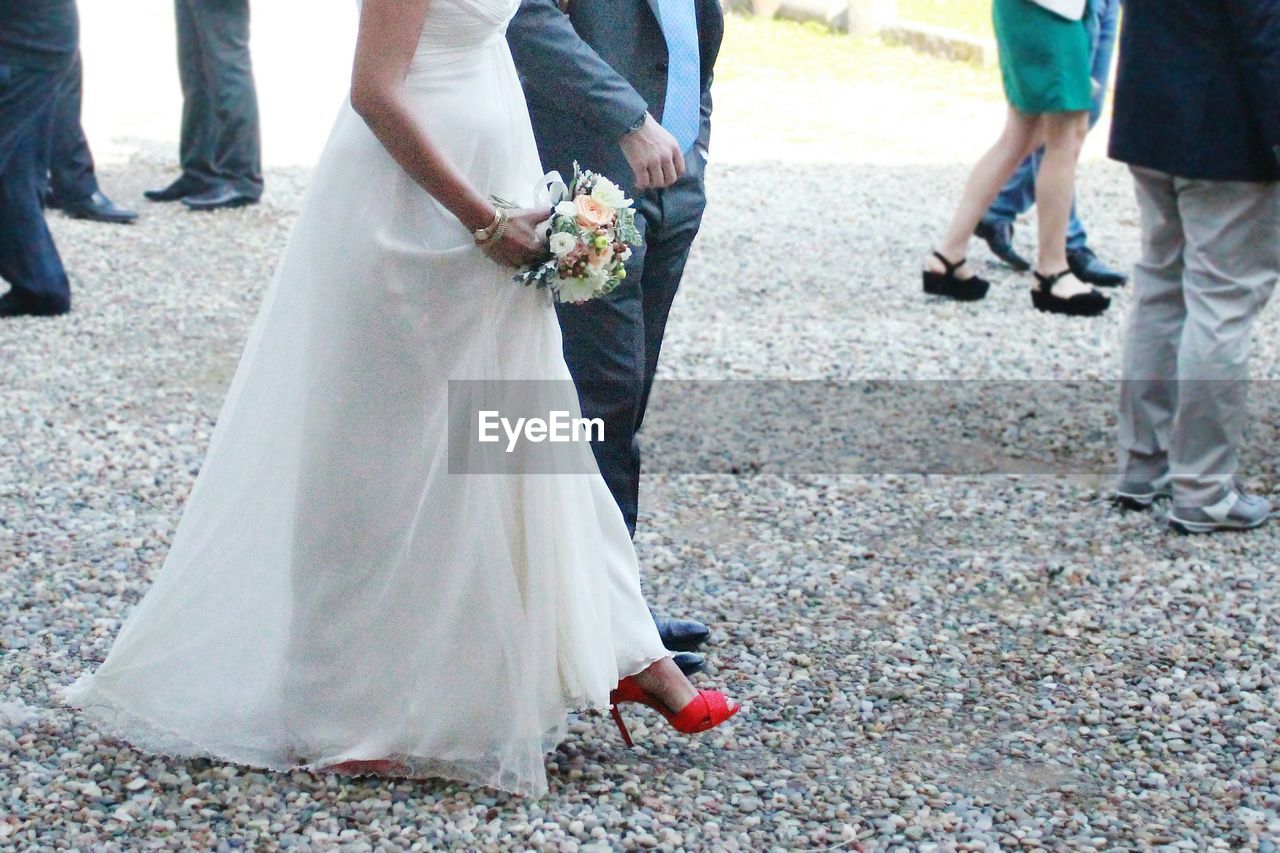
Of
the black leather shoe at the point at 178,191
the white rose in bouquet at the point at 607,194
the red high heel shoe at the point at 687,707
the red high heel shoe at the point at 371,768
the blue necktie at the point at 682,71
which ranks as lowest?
the black leather shoe at the point at 178,191

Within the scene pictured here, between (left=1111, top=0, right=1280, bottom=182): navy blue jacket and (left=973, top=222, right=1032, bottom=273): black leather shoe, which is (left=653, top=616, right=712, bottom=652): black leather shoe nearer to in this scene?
(left=1111, top=0, right=1280, bottom=182): navy blue jacket

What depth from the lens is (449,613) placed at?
3008 mm

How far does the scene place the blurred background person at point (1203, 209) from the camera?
4500 millimetres

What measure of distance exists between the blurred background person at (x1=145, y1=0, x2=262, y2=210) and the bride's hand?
6497 millimetres

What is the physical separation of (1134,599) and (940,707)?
0.90 m

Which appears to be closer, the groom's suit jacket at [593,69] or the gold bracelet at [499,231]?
the gold bracelet at [499,231]

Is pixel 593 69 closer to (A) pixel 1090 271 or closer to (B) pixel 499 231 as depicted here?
(B) pixel 499 231

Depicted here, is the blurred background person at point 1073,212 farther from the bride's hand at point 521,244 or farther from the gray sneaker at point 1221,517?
the bride's hand at point 521,244

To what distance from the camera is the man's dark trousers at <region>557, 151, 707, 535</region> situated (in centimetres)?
333

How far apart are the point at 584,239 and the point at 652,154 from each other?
1.11ft

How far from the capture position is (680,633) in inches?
153

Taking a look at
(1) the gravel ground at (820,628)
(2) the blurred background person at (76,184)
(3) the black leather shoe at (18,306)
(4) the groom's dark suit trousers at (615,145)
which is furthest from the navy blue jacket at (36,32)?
(4) the groom's dark suit trousers at (615,145)

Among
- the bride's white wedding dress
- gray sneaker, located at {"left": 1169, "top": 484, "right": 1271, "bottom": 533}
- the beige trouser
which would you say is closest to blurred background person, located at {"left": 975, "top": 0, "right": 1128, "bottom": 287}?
the beige trouser

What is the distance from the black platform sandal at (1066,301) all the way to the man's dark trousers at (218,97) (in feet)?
14.3
